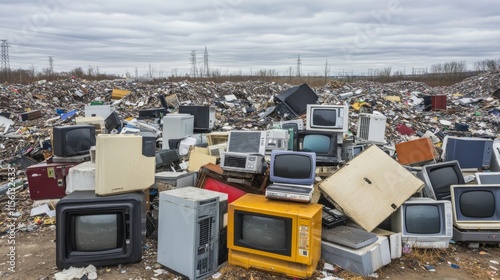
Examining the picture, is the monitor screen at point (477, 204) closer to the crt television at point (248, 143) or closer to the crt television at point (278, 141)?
the crt television at point (278, 141)

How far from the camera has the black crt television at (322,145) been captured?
4.74 meters

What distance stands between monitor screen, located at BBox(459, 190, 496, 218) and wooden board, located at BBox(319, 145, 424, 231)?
0.53 meters

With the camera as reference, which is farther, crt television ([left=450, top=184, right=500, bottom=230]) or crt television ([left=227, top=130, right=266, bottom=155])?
crt television ([left=227, top=130, right=266, bottom=155])

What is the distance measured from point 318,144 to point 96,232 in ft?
9.39

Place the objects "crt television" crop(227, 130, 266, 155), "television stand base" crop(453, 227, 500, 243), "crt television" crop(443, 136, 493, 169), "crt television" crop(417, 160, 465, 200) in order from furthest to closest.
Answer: "crt television" crop(443, 136, 493, 169) → "crt television" crop(417, 160, 465, 200) → "crt television" crop(227, 130, 266, 155) → "television stand base" crop(453, 227, 500, 243)

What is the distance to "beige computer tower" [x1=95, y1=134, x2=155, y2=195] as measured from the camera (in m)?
3.37

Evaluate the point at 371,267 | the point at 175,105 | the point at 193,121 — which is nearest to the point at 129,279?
the point at 371,267

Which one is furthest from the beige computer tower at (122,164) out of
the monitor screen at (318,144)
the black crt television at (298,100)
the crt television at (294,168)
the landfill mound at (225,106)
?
the black crt television at (298,100)

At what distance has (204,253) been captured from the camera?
3129mm

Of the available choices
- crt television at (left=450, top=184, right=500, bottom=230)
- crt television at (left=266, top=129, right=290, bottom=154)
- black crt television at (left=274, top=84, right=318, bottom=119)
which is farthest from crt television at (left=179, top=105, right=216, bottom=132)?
crt television at (left=450, top=184, right=500, bottom=230)

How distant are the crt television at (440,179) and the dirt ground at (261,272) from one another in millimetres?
587

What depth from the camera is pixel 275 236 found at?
3113 mm

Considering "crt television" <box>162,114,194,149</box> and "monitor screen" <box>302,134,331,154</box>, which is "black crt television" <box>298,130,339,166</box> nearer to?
"monitor screen" <box>302,134,331,154</box>

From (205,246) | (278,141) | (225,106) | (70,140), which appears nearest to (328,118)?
(278,141)
